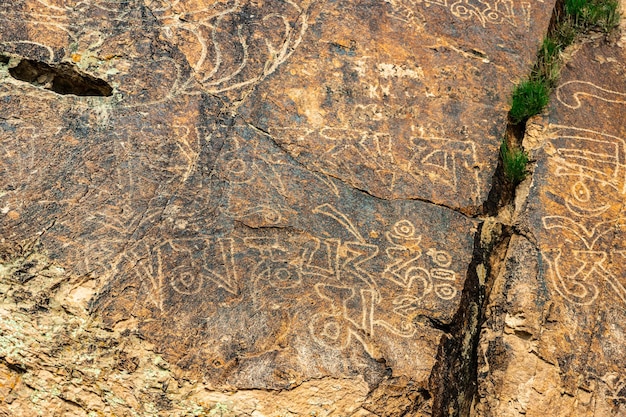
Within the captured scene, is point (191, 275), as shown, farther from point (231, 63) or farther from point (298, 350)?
point (231, 63)

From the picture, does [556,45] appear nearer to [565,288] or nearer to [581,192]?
[581,192]

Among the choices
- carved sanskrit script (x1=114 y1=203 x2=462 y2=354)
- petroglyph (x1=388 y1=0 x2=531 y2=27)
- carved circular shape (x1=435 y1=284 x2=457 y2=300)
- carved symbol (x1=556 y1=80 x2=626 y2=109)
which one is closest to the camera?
carved sanskrit script (x1=114 y1=203 x2=462 y2=354)

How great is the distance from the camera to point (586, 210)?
421 centimetres

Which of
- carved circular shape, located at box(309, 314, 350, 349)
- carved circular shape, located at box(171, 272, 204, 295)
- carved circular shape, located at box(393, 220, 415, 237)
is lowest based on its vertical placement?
carved circular shape, located at box(309, 314, 350, 349)

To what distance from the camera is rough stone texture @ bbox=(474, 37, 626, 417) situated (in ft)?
12.2

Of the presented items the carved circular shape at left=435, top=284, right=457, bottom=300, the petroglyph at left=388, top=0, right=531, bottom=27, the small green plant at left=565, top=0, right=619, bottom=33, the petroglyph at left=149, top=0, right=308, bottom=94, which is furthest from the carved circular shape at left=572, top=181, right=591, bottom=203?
the petroglyph at left=149, top=0, right=308, bottom=94

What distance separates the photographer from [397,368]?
3.65 m

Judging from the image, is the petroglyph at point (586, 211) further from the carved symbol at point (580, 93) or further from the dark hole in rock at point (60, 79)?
the dark hole in rock at point (60, 79)

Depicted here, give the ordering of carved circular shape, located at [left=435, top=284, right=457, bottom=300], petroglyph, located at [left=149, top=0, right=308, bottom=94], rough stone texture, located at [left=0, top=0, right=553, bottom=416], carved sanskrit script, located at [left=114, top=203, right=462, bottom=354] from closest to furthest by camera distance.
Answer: rough stone texture, located at [left=0, top=0, right=553, bottom=416] → carved sanskrit script, located at [left=114, top=203, right=462, bottom=354] → carved circular shape, located at [left=435, top=284, right=457, bottom=300] → petroglyph, located at [left=149, top=0, right=308, bottom=94]

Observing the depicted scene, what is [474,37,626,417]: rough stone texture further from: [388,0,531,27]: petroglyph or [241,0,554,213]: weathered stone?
[388,0,531,27]: petroglyph

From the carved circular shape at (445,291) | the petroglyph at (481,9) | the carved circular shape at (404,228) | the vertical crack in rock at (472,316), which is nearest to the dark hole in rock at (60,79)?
the carved circular shape at (404,228)

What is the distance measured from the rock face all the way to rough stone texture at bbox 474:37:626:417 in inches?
0.4

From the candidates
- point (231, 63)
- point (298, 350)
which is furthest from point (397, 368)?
point (231, 63)

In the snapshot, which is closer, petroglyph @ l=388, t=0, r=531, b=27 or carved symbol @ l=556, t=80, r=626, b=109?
carved symbol @ l=556, t=80, r=626, b=109
